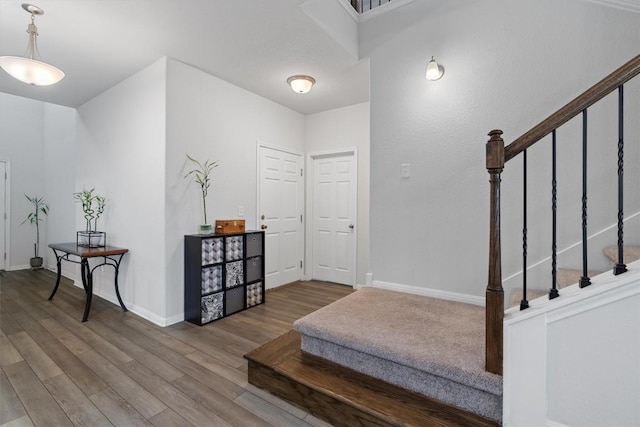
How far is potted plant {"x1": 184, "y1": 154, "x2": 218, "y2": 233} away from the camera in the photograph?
125 inches

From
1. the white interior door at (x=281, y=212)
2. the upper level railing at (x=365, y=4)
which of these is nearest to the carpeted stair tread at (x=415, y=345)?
the white interior door at (x=281, y=212)

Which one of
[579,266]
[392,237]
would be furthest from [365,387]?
[579,266]

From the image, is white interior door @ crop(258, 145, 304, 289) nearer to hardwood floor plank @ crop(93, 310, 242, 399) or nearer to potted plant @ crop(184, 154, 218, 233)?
potted plant @ crop(184, 154, 218, 233)

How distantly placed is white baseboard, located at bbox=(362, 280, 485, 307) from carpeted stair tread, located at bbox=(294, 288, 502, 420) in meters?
0.13

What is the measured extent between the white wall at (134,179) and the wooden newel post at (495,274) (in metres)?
2.86

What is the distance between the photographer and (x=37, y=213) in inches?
218

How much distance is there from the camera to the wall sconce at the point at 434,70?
256 centimetres

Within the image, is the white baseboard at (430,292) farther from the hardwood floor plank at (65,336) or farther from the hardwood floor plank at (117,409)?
the hardwood floor plank at (65,336)

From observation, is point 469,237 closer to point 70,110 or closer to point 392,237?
point 392,237

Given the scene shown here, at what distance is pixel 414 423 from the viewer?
4.54 ft

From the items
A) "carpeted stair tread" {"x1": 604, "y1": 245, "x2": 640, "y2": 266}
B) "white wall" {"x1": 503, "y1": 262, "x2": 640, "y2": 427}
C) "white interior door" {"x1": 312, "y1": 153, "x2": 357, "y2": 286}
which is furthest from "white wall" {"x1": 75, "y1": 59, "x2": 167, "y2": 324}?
"carpeted stair tread" {"x1": 604, "y1": 245, "x2": 640, "y2": 266}

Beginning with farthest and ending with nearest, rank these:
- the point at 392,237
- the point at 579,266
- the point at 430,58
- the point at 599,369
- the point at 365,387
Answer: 1. the point at 392,237
2. the point at 430,58
3. the point at 579,266
4. the point at 365,387
5. the point at 599,369

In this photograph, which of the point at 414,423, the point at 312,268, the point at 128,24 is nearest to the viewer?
the point at 414,423

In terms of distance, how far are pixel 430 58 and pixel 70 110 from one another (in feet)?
19.0
